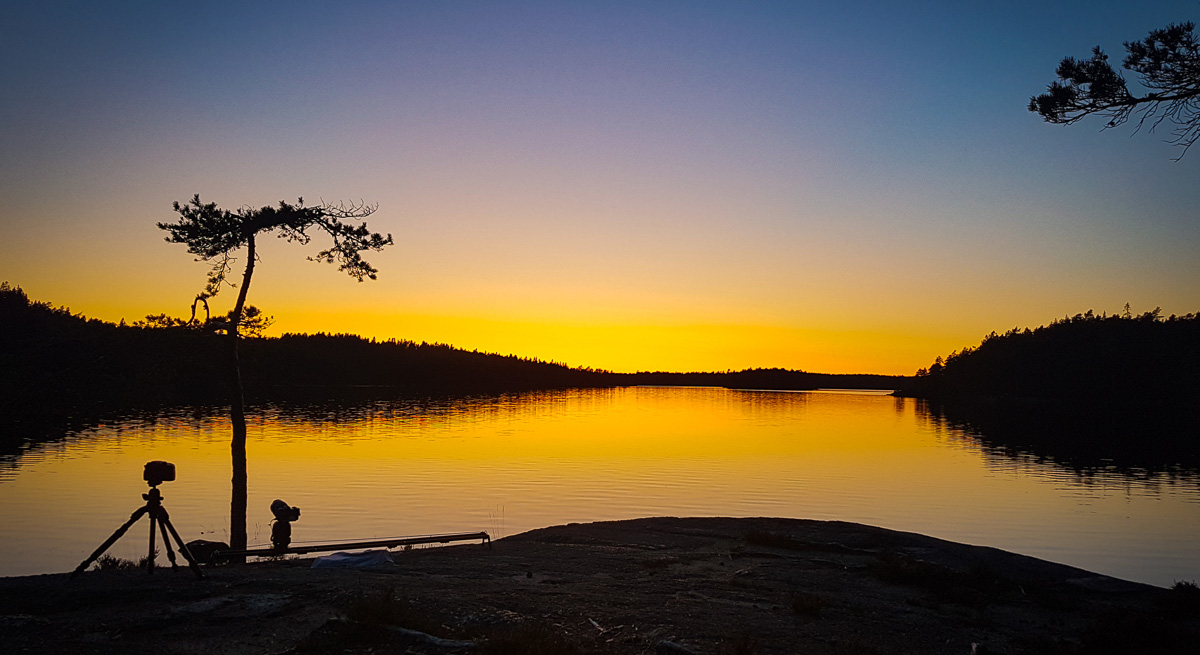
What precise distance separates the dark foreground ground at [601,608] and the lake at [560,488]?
10021 millimetres

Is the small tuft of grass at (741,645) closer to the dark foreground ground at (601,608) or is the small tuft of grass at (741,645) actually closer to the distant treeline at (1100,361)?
the dark foreground ground at (601,608)

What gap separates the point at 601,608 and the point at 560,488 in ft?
86.2

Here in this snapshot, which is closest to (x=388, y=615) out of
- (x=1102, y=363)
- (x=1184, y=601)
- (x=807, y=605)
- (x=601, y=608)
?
(x=601, y=608)

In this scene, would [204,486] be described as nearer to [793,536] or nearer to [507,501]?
[507,501]

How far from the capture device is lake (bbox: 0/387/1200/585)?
25.7 metres

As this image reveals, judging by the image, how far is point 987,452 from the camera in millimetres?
59219

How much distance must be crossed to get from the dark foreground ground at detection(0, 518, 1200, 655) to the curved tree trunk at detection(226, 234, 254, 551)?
433cm

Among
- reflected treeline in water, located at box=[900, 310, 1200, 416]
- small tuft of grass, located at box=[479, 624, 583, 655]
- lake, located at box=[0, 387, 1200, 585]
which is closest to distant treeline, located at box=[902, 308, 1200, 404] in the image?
reflected treeline in water, located at box=[900, 310, 1200, 416]

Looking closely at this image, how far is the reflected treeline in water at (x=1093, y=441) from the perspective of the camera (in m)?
50.4

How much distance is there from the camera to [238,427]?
64.0 ft

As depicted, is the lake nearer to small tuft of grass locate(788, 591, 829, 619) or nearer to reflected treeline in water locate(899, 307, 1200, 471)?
small tuft of grass locate(788, 591, 829, 619)

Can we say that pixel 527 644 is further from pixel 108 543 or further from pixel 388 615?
pixel 108 543

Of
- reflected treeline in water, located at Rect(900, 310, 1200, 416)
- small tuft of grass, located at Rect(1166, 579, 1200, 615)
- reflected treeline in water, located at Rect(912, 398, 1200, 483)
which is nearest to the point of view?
small tuft of grass, located at Rect(1166, 579, 1200, 615)

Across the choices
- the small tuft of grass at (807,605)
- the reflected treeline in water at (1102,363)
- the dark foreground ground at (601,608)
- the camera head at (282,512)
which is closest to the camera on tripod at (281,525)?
the camera head at (282,512)
